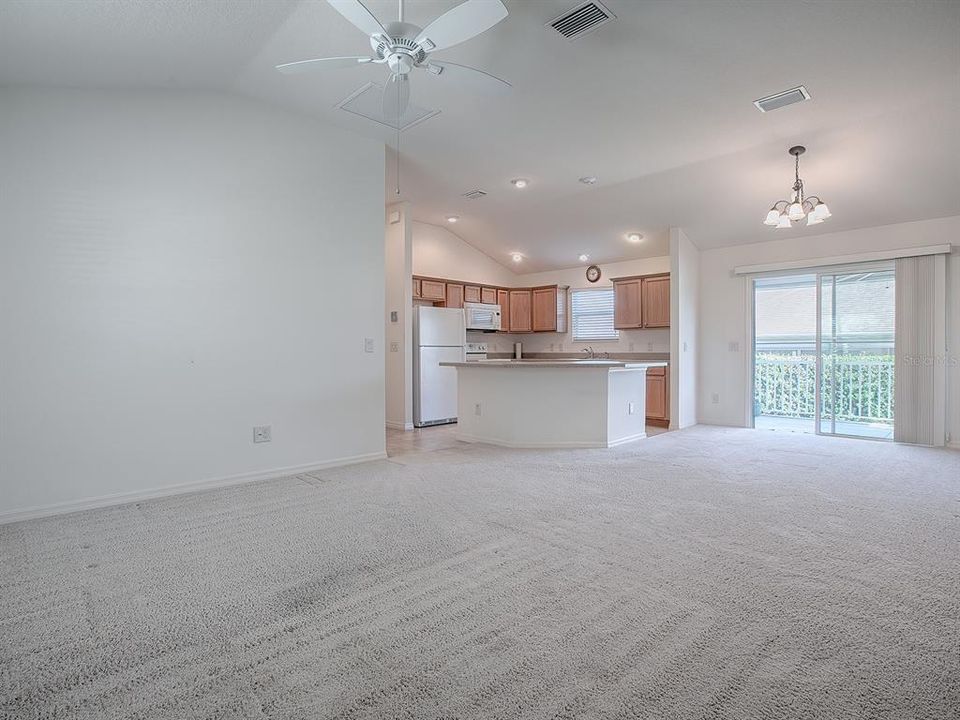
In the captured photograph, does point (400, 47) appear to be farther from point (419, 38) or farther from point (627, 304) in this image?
point (627, 304)

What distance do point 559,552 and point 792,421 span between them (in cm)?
525

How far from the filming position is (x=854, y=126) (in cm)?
438

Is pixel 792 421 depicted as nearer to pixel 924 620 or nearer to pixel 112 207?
pixel 924 620

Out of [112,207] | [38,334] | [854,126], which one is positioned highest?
[854,126]

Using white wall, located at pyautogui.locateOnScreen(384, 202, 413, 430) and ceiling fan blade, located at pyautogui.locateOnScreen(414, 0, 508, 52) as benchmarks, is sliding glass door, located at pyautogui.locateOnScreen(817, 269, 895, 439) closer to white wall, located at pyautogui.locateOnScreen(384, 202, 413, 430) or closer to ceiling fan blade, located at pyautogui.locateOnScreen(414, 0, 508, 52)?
white wall, located at pyautogui.locateOnScreen(384, 202, 413, 430)

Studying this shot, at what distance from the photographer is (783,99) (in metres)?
3.86

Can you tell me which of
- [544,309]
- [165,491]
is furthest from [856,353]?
[165,491]

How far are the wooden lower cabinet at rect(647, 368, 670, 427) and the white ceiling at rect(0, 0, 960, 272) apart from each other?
2.00 meters

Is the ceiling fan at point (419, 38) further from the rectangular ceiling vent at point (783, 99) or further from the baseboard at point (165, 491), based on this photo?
the baseboard at point (165, 491)

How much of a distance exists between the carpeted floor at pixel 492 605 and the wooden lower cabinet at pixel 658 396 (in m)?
3.16

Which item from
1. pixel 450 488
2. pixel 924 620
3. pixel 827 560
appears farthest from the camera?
pixel 450 488

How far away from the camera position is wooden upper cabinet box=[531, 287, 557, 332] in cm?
835

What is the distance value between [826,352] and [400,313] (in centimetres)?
515

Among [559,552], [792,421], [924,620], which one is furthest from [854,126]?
[559,552]
